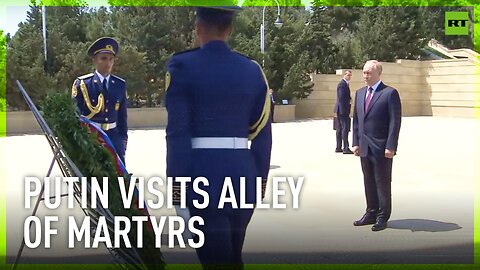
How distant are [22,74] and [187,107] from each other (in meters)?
1.81

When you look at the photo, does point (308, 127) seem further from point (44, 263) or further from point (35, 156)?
point (44, 263)

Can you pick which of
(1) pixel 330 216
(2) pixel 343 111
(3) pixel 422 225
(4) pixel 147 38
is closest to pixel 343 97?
(2) pixel 343 111

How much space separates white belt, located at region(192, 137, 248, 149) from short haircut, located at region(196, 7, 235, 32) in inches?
17.5

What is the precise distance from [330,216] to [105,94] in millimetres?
2022

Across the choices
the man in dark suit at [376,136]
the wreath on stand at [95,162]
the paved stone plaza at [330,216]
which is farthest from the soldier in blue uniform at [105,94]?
the man in dark suit at [376,136]

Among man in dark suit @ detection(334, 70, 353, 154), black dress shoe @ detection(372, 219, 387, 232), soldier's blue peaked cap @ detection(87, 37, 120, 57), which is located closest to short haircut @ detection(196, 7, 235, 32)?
soldier's blue peaked cap @ detection(87, 37, 120, 57)

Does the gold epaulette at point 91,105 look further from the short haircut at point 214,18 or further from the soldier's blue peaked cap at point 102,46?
the short haircut at point 214,18

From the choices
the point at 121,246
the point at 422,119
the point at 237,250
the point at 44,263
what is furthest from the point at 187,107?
the point at 422,119

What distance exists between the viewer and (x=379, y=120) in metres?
3.91

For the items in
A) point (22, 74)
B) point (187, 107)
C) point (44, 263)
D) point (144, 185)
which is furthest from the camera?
point (22, 74)

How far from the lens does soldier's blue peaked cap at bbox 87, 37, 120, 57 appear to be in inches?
133

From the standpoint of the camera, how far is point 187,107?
2.22 metres

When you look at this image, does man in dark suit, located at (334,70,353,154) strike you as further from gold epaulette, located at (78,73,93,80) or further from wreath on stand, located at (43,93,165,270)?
wreath on stand, located at (43,93,165,270)

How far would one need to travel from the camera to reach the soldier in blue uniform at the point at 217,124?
87.9 inches
